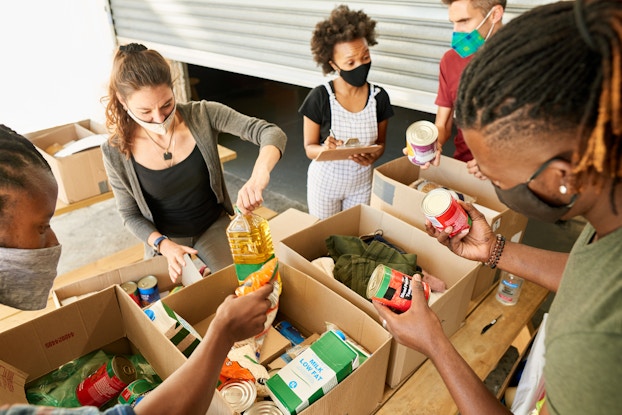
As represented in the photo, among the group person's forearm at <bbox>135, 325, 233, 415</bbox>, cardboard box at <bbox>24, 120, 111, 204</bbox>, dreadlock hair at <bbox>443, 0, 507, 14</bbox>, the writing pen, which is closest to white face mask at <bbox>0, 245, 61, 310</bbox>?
person's forearm at <bbox>135, 325, 233, 415</bbox>

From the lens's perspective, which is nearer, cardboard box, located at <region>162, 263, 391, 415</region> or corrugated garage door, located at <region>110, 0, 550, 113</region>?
cardboard box, located at <region>162, 263, 391, 415</region>

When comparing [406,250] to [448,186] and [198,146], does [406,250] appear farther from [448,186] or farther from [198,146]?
[198,146]

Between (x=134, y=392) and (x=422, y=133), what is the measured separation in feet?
4.50

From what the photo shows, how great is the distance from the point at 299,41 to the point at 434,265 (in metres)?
2.24

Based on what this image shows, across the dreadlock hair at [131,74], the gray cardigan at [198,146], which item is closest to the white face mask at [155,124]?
the dreadlock hair at [131,74]

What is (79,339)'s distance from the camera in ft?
4.32

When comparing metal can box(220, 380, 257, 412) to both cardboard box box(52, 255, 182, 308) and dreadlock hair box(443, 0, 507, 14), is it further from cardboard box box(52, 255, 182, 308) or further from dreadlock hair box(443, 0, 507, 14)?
dreadlock hair box(443, 0, 507, 14)

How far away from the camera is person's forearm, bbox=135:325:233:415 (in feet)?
2.71

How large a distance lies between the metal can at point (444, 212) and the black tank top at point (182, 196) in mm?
1189

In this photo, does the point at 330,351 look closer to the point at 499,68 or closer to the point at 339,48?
the point at 499,68

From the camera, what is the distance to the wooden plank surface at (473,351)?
1.22m

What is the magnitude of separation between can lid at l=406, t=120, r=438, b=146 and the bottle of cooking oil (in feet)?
2.26

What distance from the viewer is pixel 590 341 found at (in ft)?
2.12

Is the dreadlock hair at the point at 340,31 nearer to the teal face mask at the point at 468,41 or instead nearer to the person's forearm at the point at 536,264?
the teal face mask at the point at 468,41
